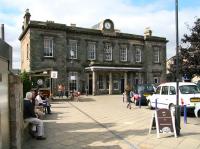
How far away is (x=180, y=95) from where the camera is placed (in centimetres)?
1844

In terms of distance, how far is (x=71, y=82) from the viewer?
43438mm

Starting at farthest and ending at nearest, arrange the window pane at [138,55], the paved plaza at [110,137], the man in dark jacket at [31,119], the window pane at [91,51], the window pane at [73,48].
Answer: the window pane at [138,55], the window pane at [91,51], the window pane at [73,48], the man in dark jacket at [31,119], the paved plaza at [110,137]

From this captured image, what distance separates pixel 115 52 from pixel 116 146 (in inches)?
1531

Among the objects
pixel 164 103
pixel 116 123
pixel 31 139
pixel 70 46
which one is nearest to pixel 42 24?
pixel 70 46

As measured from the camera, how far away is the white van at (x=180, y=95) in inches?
711

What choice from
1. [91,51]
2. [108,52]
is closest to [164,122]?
[91,51]

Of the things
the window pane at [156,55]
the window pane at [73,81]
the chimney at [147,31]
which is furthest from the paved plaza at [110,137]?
the chimney at [147,31]

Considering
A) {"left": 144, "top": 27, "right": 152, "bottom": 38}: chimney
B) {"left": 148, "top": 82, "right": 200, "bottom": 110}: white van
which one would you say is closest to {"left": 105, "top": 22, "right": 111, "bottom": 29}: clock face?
{"left": 144, "top": 27, "right": 152, "bottom": 38}: chimney

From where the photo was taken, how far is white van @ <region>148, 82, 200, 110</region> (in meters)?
18.1

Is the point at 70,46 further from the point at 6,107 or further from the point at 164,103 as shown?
the point at 6,107

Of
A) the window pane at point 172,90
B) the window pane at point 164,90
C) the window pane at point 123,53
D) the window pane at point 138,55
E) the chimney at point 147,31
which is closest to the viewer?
the window pane at point 172,90

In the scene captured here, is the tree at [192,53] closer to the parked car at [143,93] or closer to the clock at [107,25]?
the parked car at [143,93]

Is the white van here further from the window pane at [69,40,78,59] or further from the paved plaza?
the window pane at [69,40,78,59]

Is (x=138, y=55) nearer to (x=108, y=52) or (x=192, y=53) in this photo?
(x=108, y=52)
